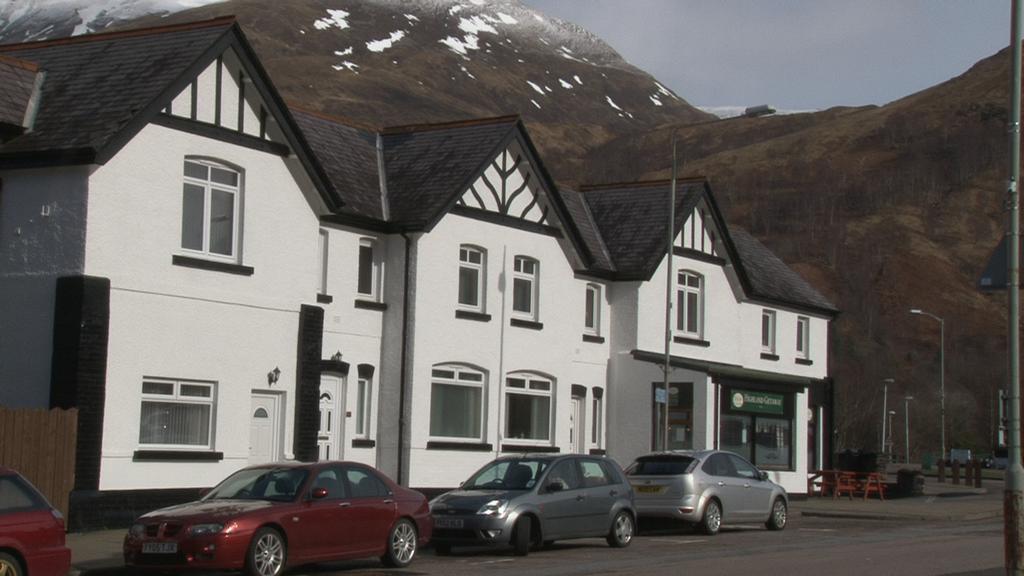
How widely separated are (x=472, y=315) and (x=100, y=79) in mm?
9801

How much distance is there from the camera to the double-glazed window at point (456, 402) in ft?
101

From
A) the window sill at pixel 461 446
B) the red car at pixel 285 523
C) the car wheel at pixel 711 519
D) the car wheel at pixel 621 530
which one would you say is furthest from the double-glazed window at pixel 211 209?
the car wheel at pixel 711 519

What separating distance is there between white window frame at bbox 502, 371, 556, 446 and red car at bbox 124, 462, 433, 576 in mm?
12744

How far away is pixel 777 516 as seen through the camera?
28391 mm

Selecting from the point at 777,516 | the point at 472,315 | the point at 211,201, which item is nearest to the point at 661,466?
the point at 777,516

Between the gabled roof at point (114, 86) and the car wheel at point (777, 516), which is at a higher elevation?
the gabled roof at point (114, 86)

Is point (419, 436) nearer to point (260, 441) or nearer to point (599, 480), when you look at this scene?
point (260, 441)

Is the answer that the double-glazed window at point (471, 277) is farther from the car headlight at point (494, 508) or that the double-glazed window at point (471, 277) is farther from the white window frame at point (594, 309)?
the car headlight at point (494, 508)

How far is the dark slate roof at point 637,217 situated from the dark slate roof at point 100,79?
14773mm

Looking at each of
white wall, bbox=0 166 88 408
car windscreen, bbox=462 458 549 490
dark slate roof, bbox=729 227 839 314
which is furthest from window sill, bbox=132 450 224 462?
dark slate roof, bbox=729 227 839 314

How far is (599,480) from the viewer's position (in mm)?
22859

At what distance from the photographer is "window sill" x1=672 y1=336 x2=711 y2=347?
126 feet

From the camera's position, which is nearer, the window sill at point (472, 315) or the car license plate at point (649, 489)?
the car license plate at point (649, 489)

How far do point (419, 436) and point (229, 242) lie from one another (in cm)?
652
